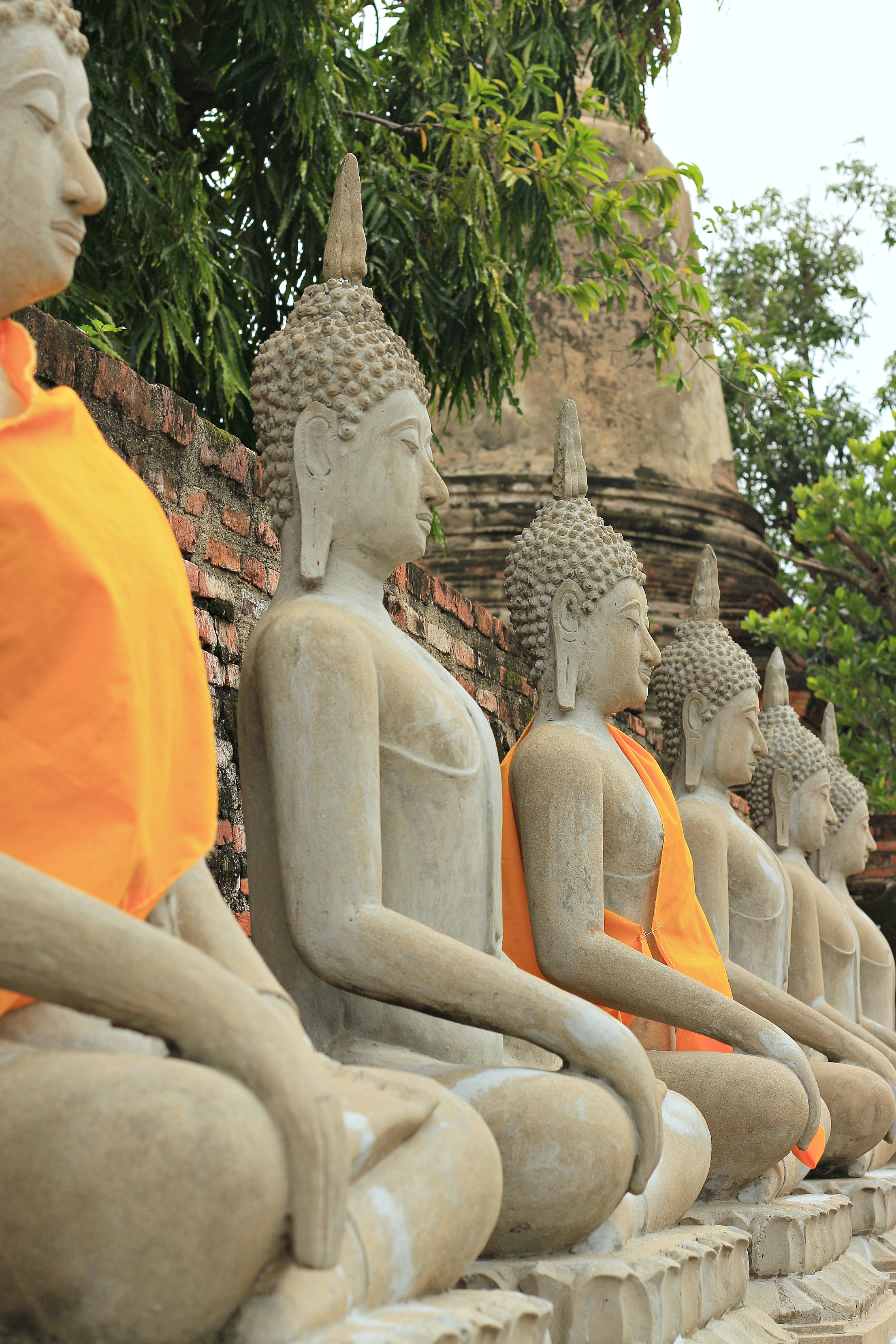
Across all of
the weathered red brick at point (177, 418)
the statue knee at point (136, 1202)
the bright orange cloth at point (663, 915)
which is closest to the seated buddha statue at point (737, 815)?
the bright orange cloth at point (663, 915)

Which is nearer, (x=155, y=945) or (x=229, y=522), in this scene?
(x=155, y=945)

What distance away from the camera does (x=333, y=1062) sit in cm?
218

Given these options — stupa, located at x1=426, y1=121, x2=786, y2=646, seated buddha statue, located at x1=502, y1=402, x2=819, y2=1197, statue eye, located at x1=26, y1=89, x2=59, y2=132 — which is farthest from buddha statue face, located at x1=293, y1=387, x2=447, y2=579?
stupa, located at x1=426, y1=121, x2=786, y2=646

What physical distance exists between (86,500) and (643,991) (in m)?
2.00

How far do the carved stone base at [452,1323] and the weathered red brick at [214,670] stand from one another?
1826 mm

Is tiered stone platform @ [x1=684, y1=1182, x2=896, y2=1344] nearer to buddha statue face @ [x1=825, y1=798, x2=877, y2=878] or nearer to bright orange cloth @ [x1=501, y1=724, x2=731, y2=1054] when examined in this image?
bright orange cloth @ [x1=501, y1=724, x2=731, y2=1054]

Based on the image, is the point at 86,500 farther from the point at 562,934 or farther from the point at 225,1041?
the point at 562,934

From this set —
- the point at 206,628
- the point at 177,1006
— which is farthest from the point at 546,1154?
the point at 206,628

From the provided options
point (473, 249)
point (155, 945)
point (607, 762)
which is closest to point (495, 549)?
point (473, 249)

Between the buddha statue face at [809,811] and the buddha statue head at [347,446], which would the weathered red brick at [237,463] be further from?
the buddha statue face at [809,811]

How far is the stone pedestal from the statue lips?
2595mm

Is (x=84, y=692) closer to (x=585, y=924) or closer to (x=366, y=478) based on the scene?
(x=366, y=478)

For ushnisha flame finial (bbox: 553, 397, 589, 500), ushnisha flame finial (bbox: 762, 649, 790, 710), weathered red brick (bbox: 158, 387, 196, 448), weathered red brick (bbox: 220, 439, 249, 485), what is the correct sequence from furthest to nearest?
ushnisha flame finial (bbox: 762, 649, 790, 710) → ushnisha flame finial (bbox: 553, 397, 589, 500) → weathered red brick (bbox: 220, 439, 249, 485) → weathered red brick (bbox: 158, 387, 196, 448)

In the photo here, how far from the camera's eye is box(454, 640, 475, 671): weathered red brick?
5407 mm
